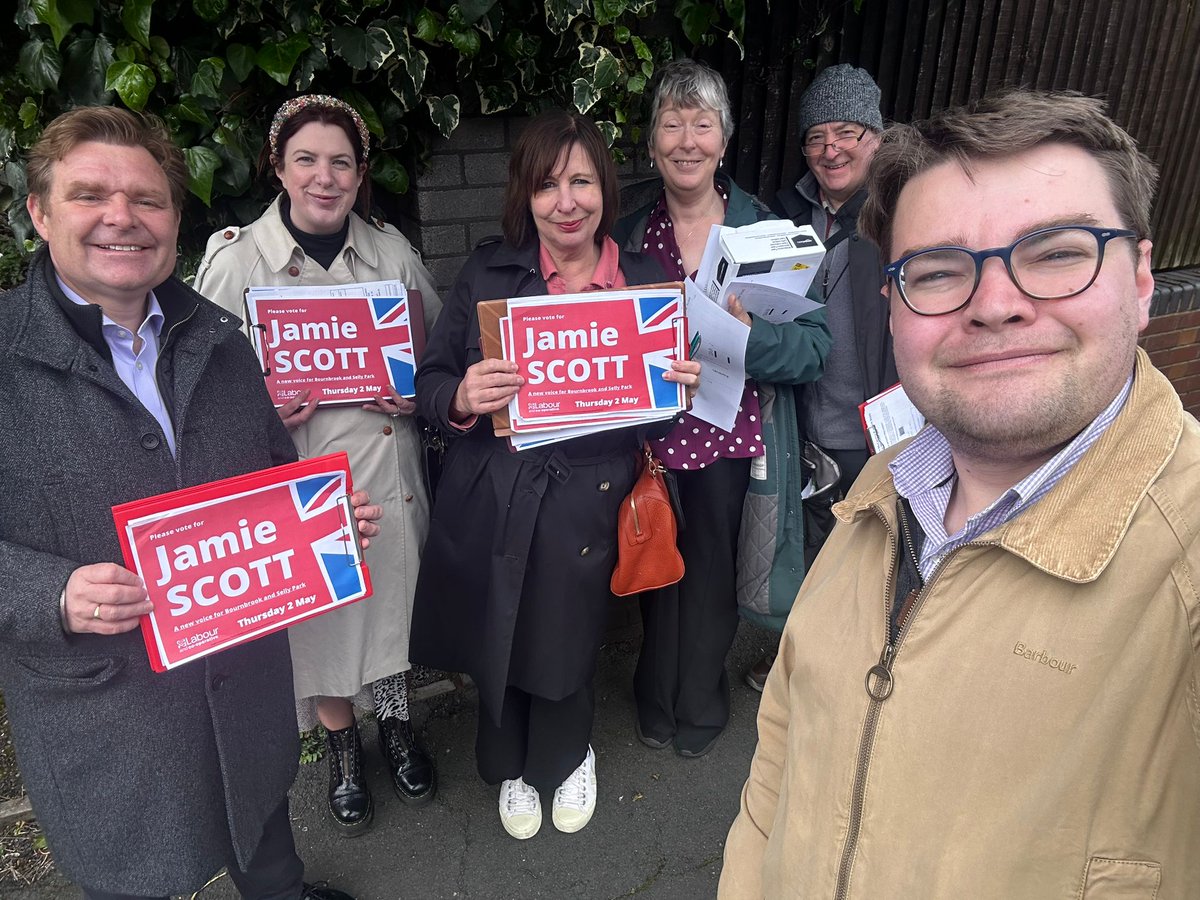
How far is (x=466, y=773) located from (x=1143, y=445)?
108 inches

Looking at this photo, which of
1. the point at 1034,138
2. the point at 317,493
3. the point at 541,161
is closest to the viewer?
the point at 1034,138

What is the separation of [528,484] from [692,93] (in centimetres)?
144

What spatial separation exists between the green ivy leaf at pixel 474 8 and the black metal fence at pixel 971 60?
1.32 m

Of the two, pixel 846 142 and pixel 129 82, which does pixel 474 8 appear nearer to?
pixel 129 82

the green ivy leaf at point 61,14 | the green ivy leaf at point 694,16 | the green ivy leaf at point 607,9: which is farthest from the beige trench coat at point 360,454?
the green ivy leaf at point 694,16

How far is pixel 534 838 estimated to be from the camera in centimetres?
272

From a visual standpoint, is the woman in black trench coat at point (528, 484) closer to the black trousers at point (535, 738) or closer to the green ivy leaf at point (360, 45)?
the black trousers at point (535, 738)

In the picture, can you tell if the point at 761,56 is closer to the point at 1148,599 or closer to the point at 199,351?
the point at 199,351

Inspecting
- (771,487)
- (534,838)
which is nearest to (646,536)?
(771,487)

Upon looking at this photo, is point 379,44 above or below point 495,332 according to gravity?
above

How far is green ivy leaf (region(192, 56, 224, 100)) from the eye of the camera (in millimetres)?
2529

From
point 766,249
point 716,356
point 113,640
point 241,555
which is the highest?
point 766,249

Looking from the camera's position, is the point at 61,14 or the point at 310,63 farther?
the point at 310,63

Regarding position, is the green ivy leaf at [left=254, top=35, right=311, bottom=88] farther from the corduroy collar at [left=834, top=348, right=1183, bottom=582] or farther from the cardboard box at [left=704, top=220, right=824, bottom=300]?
the corduroy collar at [left=834, top=348, right=1183, bottom=582]
